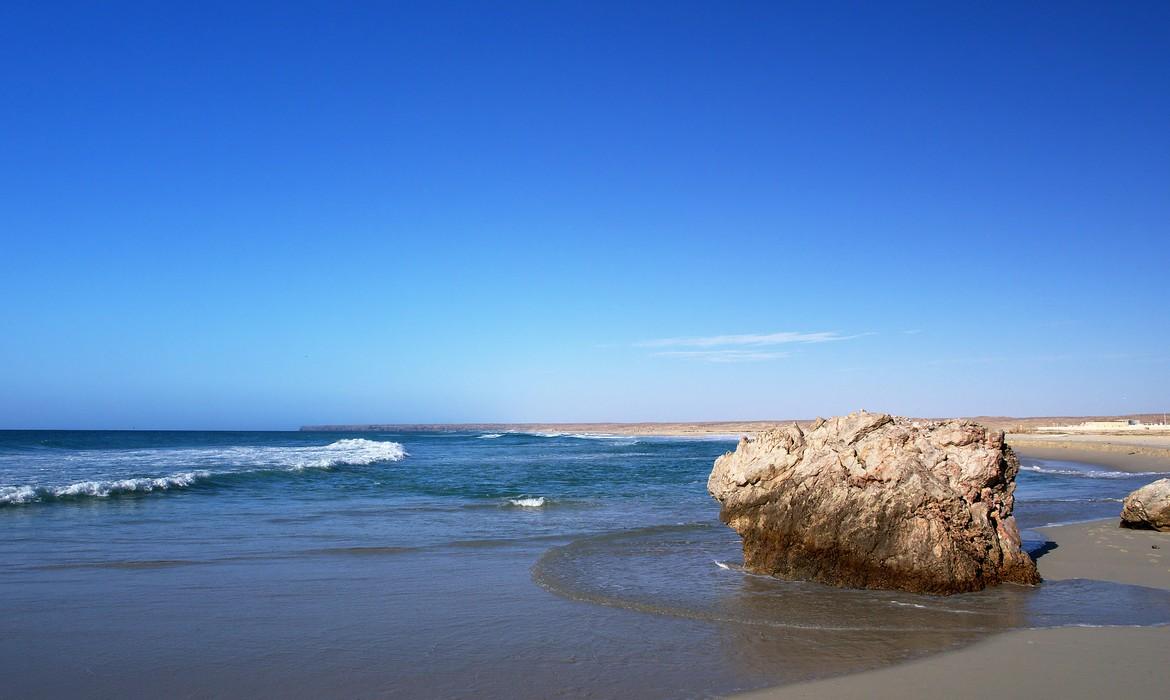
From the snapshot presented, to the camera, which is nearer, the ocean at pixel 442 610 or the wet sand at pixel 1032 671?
the wet sand at pixel 1032 671

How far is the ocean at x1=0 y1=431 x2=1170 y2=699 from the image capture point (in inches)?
251

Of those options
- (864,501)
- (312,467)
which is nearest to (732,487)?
(864,501)

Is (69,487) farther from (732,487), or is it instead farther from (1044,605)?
(1044,605)

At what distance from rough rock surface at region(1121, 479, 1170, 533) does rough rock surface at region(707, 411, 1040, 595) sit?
17.6 feet

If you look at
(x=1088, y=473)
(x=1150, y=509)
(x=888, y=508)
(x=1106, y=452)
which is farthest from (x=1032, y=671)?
(x=1106, y=452)

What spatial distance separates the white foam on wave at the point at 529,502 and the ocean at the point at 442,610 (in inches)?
96.9

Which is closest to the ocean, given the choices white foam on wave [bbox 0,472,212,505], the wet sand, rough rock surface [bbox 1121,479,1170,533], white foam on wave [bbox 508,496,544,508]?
the wet sand

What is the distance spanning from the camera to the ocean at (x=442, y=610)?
6371 millimetres

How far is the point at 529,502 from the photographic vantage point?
1998 centimetres

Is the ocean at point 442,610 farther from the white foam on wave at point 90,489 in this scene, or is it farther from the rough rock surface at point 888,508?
the white foam on wave at point 90,489

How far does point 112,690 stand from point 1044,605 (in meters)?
9.30

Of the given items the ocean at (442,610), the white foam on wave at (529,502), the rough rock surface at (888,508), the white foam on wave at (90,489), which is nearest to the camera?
the ocean at (442,610)

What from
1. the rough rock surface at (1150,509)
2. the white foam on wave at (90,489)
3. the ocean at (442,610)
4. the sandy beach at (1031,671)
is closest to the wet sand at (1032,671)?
the sandy beach at (1031,671)

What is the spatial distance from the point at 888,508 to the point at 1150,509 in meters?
7.39
